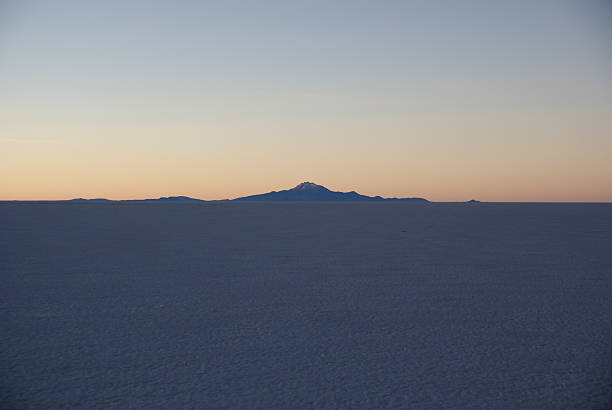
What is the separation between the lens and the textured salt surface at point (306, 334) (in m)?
3.48

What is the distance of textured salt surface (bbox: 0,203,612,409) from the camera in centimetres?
348

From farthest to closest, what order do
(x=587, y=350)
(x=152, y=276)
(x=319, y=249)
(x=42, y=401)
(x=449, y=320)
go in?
(x=319, y=249) < (x=152, y=276) < (x=449, y=320) < (x=587, y=350) < (x=42, y=401)

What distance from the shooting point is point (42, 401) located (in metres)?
3.35

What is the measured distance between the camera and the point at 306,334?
482 centimetres

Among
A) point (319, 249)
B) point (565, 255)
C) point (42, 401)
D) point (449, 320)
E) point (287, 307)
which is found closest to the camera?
point (42, 401)

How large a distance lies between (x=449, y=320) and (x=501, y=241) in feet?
31.4

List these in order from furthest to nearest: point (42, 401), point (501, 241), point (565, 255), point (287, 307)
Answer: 1. point (501, 241)
2. point (565, 255)
3. point (287, 307)
4. point (42, 401)

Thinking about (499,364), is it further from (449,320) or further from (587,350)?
(449,320)

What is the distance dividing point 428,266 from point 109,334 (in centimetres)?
581

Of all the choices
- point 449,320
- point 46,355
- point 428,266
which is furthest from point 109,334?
point 428,266

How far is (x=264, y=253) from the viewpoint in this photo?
11.3m

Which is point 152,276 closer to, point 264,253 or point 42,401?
point 264,253

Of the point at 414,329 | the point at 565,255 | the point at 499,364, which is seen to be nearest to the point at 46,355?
the point at 414,329

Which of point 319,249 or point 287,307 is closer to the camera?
point 287,307
